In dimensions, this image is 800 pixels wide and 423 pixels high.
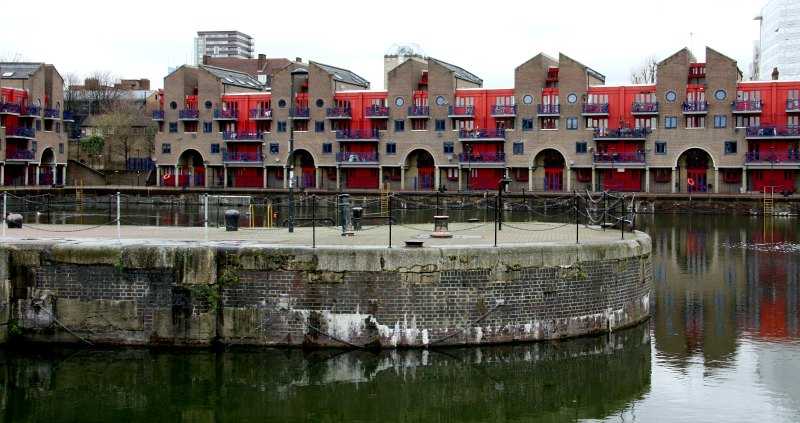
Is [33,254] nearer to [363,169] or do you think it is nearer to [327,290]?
[327,290]

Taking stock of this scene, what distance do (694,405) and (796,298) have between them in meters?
13.0

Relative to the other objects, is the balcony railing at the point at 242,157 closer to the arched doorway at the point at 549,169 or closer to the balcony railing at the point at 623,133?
the arched doorway at the point at 549,169

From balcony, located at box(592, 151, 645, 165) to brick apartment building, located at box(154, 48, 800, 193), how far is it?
0.42ft

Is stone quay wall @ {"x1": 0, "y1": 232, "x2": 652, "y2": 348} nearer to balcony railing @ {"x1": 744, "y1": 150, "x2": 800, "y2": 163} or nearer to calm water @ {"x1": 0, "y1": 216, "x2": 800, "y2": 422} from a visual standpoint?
calm water @ {"x1": 0, "y1": 216, "x2": 800, "y2": 422}

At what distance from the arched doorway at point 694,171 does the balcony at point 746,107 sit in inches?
191

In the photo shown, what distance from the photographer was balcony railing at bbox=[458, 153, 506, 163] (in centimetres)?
8650

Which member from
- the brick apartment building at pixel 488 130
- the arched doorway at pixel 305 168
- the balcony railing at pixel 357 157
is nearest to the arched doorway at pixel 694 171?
the brick apartment building at pixel 488 130

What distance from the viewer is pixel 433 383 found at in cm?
1886

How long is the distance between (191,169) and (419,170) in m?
25.9

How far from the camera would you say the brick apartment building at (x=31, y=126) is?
8962cm

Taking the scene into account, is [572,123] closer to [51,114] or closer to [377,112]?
[377,112]

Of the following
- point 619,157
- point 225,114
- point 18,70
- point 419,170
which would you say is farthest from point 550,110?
point 18,70

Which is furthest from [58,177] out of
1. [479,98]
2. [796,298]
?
[796,298]

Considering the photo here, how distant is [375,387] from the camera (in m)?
18.7
